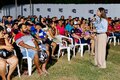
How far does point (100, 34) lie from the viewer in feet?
37.2

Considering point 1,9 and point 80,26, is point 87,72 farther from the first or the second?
point 1,9

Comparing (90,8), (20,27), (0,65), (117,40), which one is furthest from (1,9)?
(0,65)

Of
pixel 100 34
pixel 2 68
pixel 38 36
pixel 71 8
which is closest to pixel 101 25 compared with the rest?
pixel 100 34

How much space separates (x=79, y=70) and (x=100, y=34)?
1.29m

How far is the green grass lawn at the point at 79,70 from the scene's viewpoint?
32.9 feet

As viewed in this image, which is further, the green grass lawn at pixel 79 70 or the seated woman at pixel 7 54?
the green grass lawn at pixel 79 70

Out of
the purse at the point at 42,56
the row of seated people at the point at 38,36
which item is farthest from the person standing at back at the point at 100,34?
the purse at the point at 42,56

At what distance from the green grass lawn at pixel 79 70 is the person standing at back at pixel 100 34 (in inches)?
11.2

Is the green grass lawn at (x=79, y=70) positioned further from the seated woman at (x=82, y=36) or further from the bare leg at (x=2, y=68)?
the bare leg at (x=2, y=68)

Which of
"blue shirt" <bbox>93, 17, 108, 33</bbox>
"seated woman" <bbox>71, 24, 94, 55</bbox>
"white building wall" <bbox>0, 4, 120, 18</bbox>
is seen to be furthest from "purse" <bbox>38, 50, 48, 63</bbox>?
"white building wall" <bbox>0, 4, 120, 18</bbox>

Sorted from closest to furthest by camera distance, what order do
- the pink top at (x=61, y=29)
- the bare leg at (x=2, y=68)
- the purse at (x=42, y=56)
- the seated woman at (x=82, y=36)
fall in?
1. the bare leg at (x=2, y=68)
2. the purse at (x=42, y=56)
3. the seated woman at (x=82, y=36)
4. the pink top at (x=61, y=29)

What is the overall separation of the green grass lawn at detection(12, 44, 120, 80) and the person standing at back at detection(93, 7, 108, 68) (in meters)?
0.29

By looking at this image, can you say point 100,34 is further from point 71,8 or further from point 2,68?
point 71,8

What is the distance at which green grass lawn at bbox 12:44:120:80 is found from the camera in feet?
32.9
